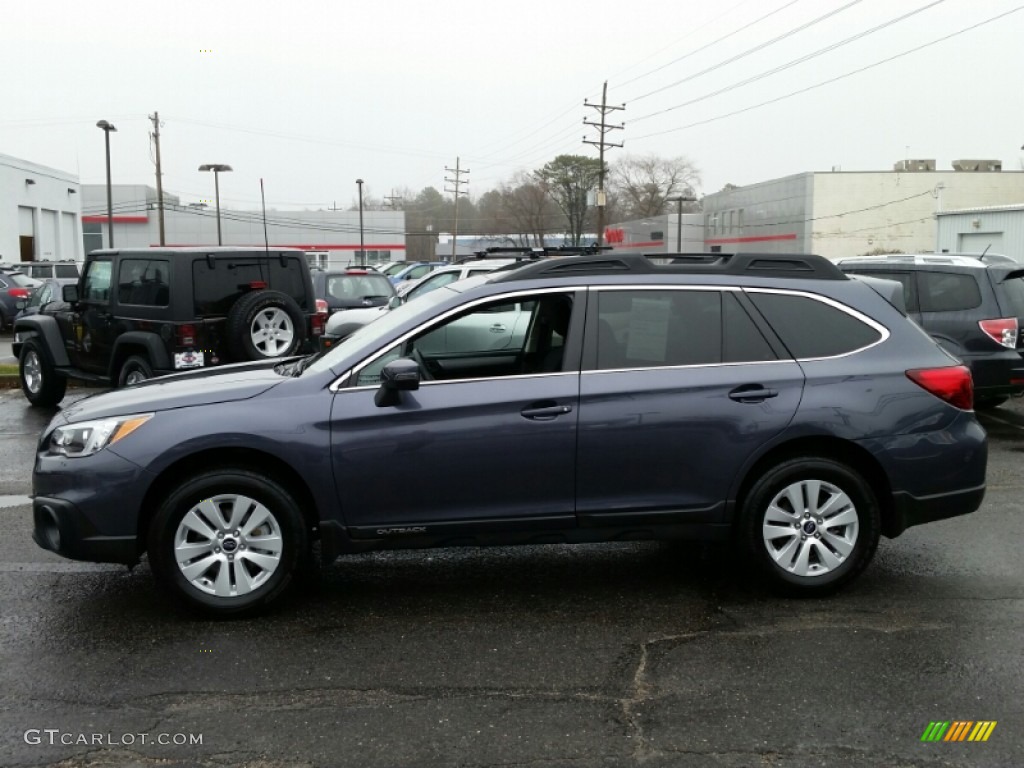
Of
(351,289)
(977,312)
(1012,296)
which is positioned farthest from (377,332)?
(351,289)

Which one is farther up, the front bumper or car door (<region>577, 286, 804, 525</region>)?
car door (<region>577, 286, 804, 525</region>)

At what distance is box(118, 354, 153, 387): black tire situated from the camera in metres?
10.2

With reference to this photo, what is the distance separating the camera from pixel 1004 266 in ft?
34.1

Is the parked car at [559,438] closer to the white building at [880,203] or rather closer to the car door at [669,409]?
the car door at [669,409]

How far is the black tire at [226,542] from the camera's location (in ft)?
15.9

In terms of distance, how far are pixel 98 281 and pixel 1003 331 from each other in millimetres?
9442

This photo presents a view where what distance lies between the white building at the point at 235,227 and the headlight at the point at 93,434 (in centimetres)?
7892

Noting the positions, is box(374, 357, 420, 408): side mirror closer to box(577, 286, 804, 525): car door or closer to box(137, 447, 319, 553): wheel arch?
box(137, 447, 319, 553): wheel arch

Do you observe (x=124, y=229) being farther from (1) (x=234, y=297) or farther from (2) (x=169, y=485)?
(2) (x=169, y=485)

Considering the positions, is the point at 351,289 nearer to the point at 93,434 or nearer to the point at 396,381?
the point at 93,434

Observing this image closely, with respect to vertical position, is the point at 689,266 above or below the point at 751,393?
above

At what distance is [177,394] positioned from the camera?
16.6ft

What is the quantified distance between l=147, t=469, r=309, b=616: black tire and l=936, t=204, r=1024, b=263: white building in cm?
2946

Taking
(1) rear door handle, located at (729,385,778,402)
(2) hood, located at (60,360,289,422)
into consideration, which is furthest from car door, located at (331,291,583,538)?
(1) rear door handle, located at (729,385,778,402)
